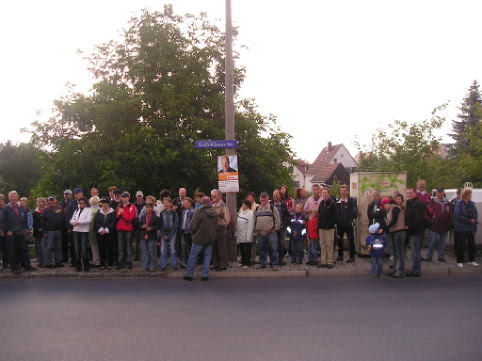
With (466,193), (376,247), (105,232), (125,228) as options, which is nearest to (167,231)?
(125,228)

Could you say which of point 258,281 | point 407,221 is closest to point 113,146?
point 258,281

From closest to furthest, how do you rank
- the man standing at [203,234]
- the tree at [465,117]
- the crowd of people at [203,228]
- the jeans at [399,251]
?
the jeans at [399,251] → the man standing at [203,234] → the crowd of people at [203,228] → the tree at [465,117]

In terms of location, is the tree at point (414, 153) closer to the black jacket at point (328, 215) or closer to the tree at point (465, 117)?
the black jacket at point (328, 215)

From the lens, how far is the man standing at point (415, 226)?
969cm

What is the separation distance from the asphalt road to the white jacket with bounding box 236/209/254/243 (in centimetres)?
128

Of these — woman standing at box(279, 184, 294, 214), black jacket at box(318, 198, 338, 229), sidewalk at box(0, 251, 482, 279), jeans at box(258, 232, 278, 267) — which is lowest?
sidewalk at box(0, 251, 482, 279)

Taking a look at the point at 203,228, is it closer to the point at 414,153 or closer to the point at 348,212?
the point at 348,212

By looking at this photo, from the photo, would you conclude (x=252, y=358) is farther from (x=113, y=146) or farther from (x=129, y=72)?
(x=129, y=72)

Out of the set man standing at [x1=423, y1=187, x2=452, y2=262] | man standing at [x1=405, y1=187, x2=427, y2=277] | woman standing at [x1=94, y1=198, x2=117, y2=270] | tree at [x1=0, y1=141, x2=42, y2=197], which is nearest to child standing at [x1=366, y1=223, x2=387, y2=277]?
man standing at [x1=405, y1=187, x2=427, y2=277]

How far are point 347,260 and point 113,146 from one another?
9265 mm

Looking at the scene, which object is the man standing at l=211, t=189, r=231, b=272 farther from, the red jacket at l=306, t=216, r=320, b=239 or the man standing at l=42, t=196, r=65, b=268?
the man standing at l=42, t=196, r=65, b=268

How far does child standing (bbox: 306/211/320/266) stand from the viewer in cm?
1098

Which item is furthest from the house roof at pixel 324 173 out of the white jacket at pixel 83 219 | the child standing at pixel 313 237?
the white jacket at pixel 83 219

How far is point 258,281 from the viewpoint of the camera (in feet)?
31.6
